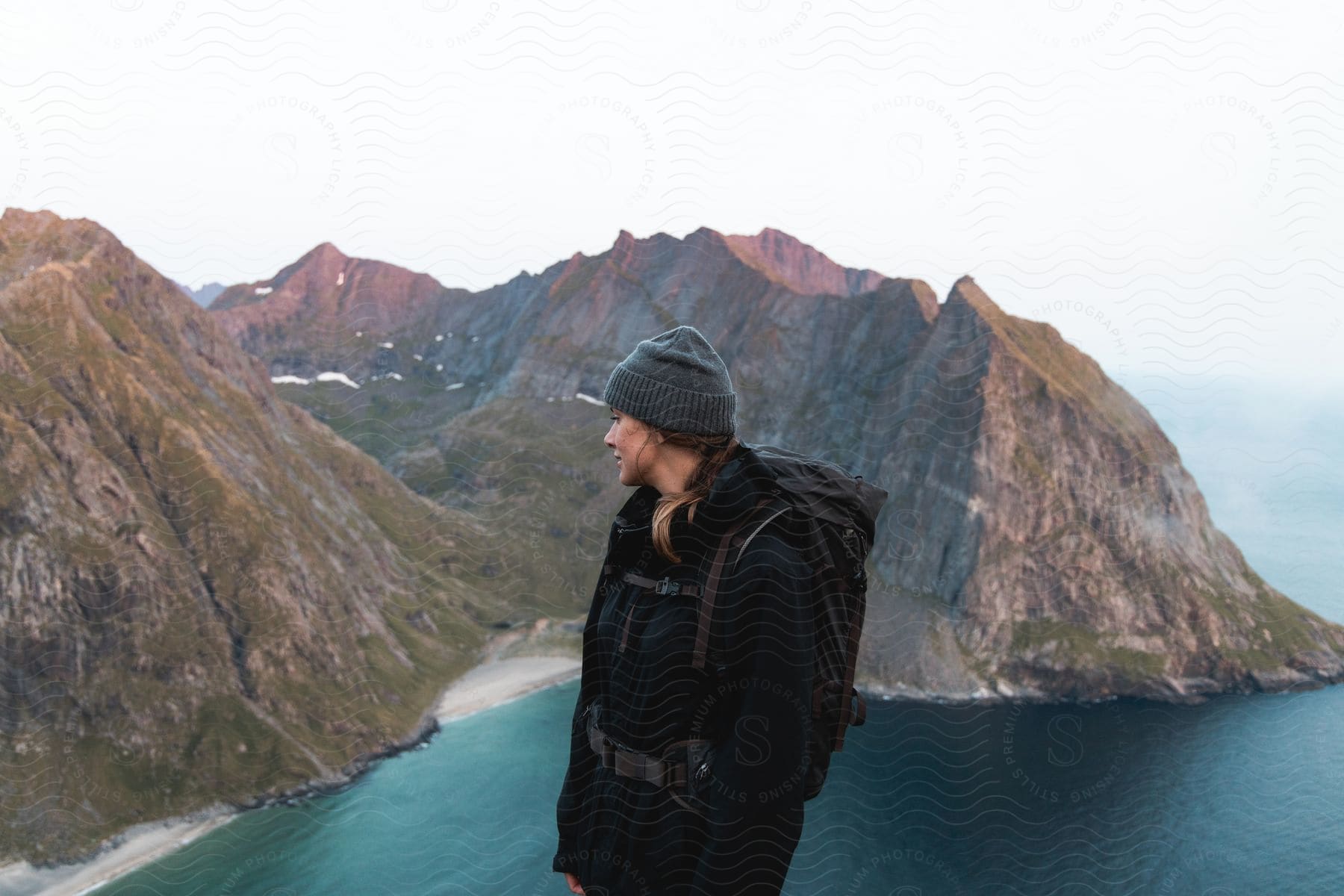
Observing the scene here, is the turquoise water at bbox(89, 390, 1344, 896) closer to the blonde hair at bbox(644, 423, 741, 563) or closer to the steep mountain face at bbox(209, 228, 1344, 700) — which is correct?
the steep mountain face at bbox(209, 228, 1344, 700)

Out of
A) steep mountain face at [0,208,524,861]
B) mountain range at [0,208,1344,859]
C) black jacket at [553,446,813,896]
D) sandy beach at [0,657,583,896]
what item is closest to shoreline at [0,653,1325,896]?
sandy beach at [0,657,583,896]

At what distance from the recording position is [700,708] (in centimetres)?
352

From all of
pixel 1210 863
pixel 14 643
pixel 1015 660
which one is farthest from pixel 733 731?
pixel 1015 660

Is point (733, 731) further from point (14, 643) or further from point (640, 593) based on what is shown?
point (14, 643)

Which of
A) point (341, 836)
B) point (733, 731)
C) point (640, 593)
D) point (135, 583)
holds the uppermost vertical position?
point (640, 593)

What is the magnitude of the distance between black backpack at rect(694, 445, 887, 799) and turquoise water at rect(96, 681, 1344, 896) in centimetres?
6172

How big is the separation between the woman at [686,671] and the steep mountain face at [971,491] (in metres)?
103

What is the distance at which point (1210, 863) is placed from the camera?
62.8 meters

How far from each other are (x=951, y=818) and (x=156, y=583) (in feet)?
231

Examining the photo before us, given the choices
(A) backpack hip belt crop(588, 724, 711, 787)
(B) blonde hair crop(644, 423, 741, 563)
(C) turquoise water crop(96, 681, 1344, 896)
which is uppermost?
(B) blonde hair crop(644, 423, 741, 563)

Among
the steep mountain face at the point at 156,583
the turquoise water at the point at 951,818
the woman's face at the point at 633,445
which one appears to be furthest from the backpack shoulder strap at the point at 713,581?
the steep mountain face at the point at 156,583

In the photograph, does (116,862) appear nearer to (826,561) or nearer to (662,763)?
(662,763)

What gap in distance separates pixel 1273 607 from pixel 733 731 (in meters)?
130

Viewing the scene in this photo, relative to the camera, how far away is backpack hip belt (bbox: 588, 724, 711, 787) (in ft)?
11.5
